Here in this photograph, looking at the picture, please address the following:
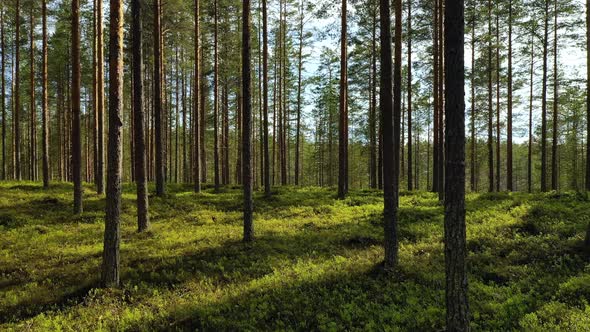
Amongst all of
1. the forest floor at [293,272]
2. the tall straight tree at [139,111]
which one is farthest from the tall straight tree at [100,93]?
the tall straight tree at [139,111]

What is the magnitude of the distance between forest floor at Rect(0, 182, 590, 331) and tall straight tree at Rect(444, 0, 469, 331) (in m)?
1.31

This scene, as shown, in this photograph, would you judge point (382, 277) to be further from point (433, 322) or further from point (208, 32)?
point (208, 32)

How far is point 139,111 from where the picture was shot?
12.1m

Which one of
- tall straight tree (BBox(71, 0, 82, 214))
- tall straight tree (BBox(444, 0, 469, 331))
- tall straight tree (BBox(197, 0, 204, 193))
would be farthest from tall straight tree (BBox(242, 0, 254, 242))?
tall straight tree (BBox(197, 0, 204, 193))

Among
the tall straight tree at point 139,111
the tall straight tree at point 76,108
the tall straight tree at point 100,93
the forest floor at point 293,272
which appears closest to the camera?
the forest floor at point 293,272

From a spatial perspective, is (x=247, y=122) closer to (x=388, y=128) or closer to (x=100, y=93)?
(x=388, y=128)

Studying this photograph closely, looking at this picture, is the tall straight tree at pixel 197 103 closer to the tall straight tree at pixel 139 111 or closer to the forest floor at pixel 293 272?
the forest floor at pixel 293 272

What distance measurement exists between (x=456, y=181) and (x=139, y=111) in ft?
35.4

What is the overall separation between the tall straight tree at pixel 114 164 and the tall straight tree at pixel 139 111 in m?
2.64

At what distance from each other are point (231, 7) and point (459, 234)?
2151 cm

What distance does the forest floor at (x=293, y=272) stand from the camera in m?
6.37

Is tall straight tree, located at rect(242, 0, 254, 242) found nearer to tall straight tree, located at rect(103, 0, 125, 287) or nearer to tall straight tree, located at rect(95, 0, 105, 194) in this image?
tall straight tree, located at rect(103, 0, 125, 287)

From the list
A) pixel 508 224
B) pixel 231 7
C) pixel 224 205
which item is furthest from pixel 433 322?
pixel 231 7

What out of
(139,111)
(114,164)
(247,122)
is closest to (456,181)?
(247,122)
